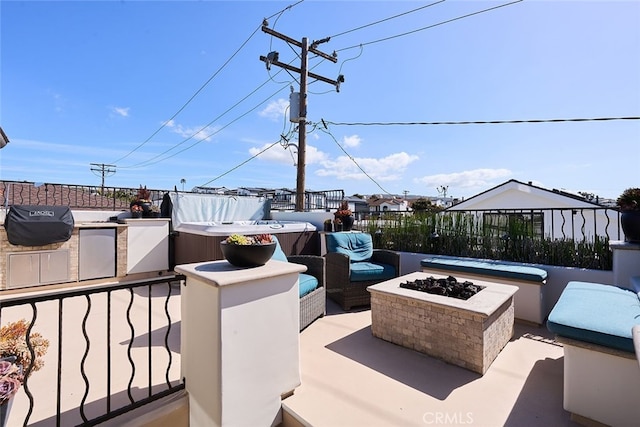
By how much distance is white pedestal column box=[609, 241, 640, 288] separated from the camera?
3.03m

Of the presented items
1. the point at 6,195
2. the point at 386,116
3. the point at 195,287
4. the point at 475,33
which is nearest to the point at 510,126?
the point at 475,33

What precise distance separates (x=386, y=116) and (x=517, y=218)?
4.95 meters

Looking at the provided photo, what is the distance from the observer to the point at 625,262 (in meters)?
3.09

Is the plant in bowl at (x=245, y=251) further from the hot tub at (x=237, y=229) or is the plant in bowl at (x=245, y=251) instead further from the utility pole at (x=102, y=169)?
the utility pole at (x=102, y=169)

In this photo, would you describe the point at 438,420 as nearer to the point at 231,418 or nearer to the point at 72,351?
the point at 231,418

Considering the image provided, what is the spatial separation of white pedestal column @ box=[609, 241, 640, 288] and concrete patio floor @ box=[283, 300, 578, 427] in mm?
1279

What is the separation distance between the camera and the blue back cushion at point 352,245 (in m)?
4.11

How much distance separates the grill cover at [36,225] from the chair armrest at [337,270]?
4.30m

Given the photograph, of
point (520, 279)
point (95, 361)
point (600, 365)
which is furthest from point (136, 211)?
point (600, 365)

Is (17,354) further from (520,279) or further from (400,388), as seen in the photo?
(520,279)

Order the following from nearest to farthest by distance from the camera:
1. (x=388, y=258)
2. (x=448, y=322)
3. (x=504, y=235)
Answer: (x=448, y=322) < (x=388, y=258) < (x=504, y=235)

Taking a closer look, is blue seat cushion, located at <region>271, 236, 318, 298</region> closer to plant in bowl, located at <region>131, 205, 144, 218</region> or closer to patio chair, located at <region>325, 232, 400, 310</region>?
patio chair, located at <region>325, 232, 400, 310</region>

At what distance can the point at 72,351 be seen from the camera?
2545 mm

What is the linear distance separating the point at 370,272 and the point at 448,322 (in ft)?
4.54
